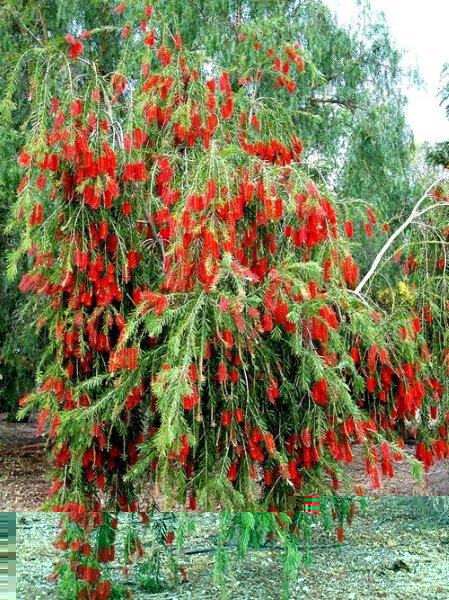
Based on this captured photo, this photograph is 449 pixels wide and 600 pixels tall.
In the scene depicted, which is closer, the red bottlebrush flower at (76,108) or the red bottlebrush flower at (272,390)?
the red bottlebrush flower at (272,390)

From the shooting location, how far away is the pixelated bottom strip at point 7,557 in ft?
5.35

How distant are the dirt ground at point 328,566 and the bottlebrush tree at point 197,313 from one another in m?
0.39

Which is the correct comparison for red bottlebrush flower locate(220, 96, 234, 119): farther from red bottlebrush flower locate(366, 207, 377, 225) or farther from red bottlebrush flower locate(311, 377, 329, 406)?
red bottlebrush flower locate(311, 377, 329, 406)

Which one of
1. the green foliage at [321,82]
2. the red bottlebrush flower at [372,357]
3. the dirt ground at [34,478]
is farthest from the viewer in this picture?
→ the green foliage at [321,82]

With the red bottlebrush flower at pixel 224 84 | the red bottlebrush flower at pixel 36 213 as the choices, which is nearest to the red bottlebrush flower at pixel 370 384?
the red bottlebrush flower at pixel 224 84

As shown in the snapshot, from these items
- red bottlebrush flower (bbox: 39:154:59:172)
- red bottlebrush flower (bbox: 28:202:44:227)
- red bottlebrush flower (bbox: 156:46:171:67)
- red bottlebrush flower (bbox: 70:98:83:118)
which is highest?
red bottlebrush flower (bbox: 156:46:171:67)

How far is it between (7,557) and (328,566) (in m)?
0.74

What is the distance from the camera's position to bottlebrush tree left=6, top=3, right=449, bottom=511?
236 cm

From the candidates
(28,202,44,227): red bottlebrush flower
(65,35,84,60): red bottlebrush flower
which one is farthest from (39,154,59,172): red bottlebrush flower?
(65,35,84,60): red bottlebrush flower

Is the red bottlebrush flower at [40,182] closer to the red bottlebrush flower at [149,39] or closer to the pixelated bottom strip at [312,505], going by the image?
the red bottlebrush flower at [149,39]

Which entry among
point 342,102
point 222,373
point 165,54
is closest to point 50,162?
point 165,54

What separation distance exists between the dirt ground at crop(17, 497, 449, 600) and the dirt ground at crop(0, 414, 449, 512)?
3.51m

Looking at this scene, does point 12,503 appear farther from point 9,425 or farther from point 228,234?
point 228,234

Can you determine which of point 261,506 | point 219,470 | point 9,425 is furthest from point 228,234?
point 9,425
